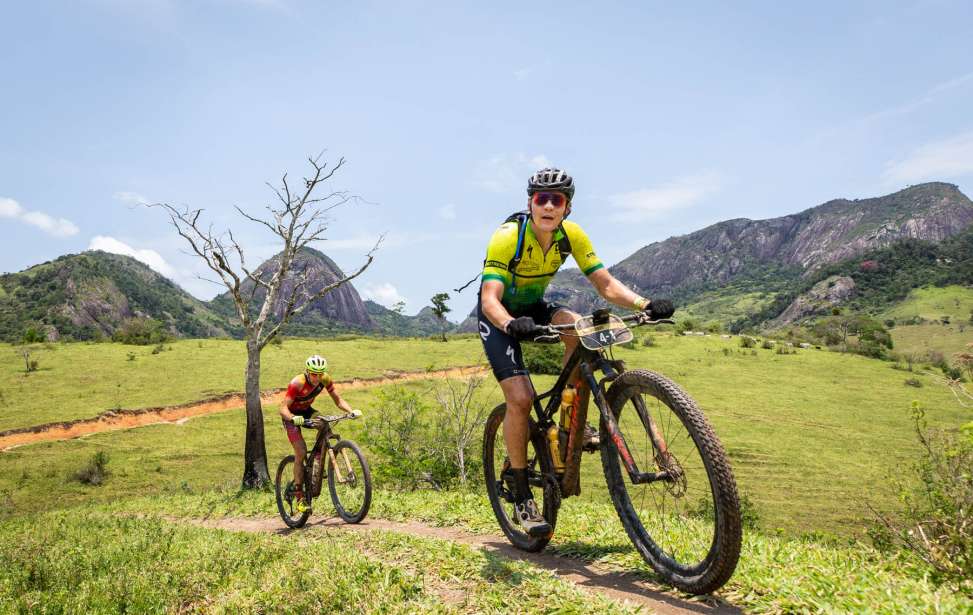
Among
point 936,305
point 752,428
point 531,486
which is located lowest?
point 752,428

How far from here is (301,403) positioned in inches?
391

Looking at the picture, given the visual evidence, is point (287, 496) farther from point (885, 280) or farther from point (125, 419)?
point (885, 280)

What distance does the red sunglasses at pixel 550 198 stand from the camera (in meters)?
5.12

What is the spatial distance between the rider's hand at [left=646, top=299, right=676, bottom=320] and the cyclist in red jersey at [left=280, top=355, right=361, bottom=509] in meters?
6.36

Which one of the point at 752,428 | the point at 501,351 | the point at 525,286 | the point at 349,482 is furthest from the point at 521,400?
the point at 752,428

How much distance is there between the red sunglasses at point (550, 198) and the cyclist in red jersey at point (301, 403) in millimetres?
→ 5750

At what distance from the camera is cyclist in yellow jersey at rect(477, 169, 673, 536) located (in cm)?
504

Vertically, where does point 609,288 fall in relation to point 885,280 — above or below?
below

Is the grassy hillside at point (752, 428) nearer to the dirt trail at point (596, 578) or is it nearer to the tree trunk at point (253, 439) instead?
the tree trunk at point (253, 439)

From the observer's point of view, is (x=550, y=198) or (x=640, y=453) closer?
(x=640, y=453)

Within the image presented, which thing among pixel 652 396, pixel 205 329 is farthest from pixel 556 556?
pixel 205 329

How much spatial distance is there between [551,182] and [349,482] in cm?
676

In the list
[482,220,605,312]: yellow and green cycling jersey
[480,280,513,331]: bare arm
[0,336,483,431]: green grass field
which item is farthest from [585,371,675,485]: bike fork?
[0,336,483,431]: green grass field

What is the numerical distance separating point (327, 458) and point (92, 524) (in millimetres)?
5214
